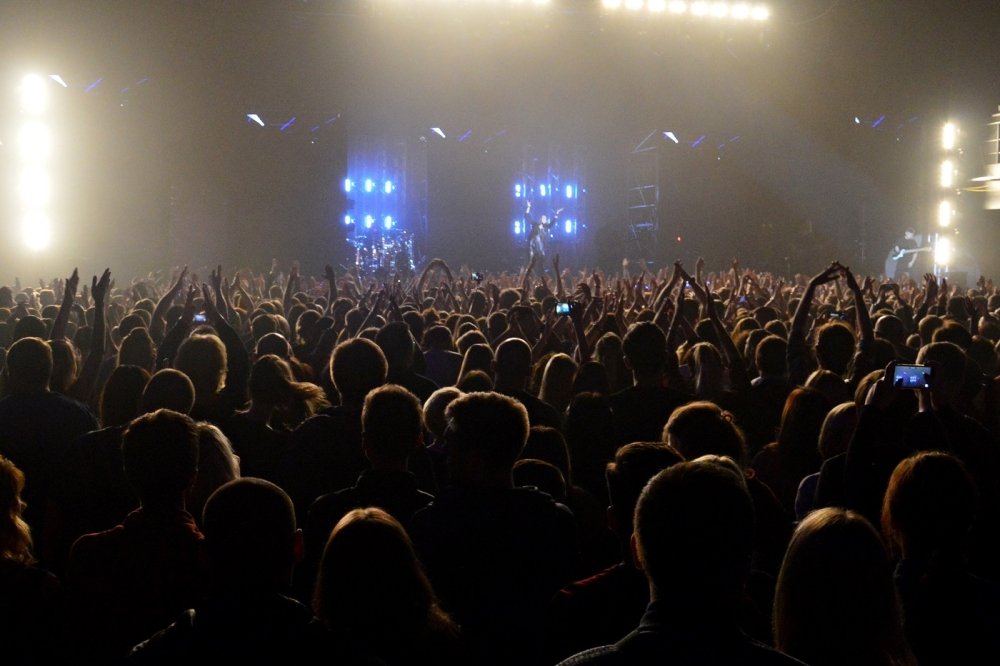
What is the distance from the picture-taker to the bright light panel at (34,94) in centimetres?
1927

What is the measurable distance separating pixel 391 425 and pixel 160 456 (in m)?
0.74

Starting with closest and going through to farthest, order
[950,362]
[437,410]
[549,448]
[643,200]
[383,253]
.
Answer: [549,448], [437,410], [950,362], [383,253], [643,200]

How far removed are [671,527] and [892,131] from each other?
2888 centimetres

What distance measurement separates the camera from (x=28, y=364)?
4375 millimetres

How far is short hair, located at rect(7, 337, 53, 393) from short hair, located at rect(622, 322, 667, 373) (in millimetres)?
2652

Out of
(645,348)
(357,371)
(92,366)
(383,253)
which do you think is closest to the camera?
(357,371)

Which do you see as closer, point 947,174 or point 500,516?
point 500,516

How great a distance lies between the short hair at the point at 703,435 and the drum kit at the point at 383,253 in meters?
22.0

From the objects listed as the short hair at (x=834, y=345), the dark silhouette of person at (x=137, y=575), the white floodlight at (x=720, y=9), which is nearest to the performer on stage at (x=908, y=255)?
the white floodlight at (x=720, y=9)

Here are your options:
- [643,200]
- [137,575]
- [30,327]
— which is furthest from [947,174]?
[137,575]

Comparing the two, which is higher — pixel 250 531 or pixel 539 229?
pixel 539 229

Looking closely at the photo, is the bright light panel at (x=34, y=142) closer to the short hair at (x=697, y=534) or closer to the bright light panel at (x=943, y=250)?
the short hair at (x=697, y=534)

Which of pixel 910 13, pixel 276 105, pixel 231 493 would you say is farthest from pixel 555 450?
pixel 910 13

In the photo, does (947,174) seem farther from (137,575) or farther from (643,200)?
(137,575)
